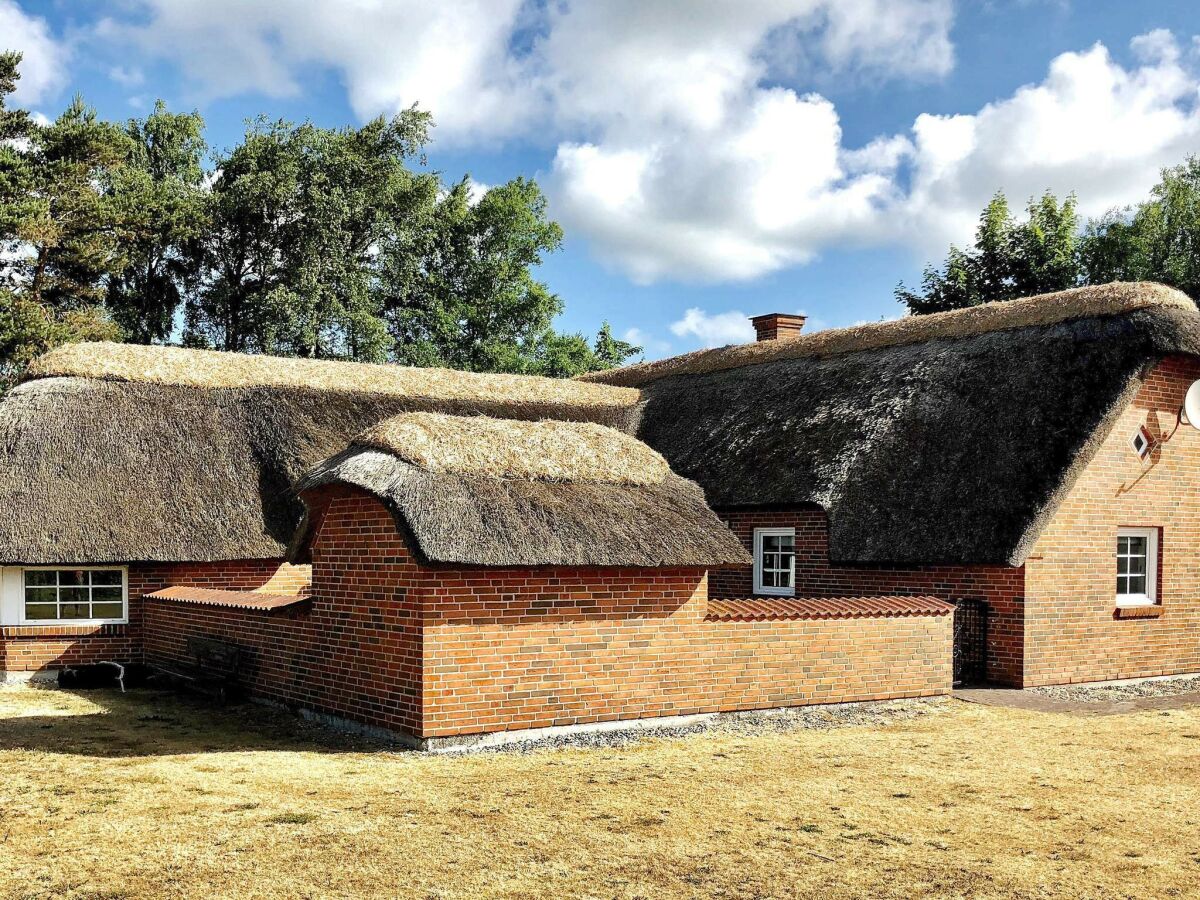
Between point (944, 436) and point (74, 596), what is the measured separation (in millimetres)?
12534

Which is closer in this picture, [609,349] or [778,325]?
[778,325]

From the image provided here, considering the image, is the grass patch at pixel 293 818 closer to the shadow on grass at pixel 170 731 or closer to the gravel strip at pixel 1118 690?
the shadow on grass at pixel 170 731

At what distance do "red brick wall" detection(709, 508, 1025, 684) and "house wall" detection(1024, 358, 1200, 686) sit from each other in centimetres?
22

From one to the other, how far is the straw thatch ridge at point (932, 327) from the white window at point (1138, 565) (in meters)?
3.19

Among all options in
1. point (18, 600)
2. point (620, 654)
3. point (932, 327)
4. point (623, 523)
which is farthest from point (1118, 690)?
point (18, 600)

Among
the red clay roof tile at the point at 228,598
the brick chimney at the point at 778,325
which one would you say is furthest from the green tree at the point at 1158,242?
the red clay roof tile at the point at 228,598

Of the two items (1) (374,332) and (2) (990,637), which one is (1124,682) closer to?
(2) (990,637)

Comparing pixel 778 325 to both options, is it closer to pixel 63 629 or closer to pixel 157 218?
pixel 63 629

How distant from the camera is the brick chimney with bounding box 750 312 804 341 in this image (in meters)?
24.5

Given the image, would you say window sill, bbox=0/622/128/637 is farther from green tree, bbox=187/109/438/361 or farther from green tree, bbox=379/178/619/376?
green tree, bbox=379/178/619/376

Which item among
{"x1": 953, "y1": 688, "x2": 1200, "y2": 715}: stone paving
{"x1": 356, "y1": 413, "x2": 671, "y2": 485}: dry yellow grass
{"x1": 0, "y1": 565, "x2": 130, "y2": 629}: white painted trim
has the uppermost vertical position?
{"x1": 356, "y1": 413, "x2": 671, "y2": 485}: dry yellow grass

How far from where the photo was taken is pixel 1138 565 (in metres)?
15.8

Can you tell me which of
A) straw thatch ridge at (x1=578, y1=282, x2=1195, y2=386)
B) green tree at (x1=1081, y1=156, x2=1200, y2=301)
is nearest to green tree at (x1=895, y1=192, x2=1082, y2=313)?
green tree at (x1=1081, y1=156, x2=1200, y2=301)

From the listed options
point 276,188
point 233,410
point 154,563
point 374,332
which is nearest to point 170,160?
point 276,188
